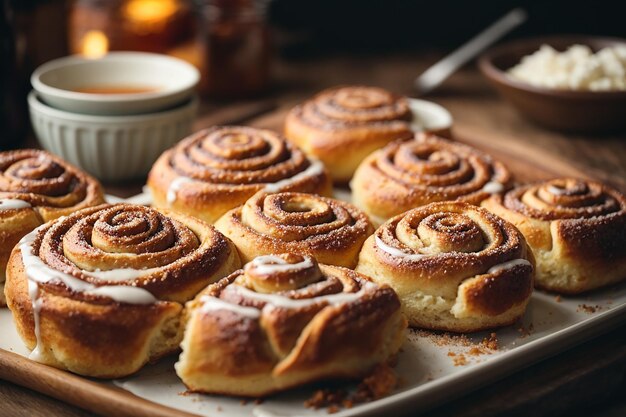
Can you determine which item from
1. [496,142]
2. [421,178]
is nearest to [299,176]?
[421,178]

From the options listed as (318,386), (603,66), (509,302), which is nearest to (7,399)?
(318,386)

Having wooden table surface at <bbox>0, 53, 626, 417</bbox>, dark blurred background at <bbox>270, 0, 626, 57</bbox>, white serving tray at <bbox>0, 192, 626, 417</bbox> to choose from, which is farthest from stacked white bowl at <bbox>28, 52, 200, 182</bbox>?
dark blurred background at <bbox>270, 0, 626, 57</bbox>

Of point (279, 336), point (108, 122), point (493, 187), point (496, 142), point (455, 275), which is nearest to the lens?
point (279, 336)

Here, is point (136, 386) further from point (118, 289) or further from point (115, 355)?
point (118, 289)

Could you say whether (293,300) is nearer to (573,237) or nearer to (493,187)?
(573,237)

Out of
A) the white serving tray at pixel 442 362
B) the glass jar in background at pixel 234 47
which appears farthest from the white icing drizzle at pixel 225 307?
the glass jar in background at pixel 234 47

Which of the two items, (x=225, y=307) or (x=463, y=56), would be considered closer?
(x=225, y=307)
